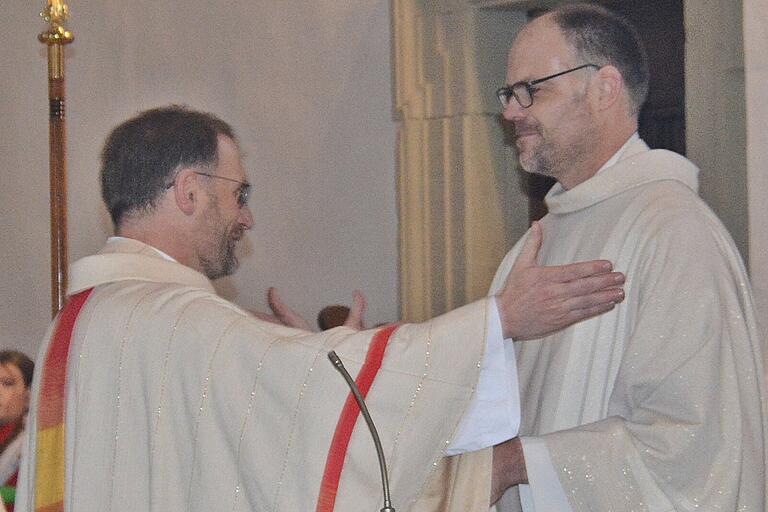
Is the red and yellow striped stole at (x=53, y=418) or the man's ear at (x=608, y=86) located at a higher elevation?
the man's ear at (x=608, y=86)

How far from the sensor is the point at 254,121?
7.56 m

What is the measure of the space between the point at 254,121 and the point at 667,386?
454 centimetres

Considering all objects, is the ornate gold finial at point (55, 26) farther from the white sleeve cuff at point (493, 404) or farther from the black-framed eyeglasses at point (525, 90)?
the white sleeve cuff at point (493, 404)

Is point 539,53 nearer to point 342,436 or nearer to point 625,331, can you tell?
point 625,331

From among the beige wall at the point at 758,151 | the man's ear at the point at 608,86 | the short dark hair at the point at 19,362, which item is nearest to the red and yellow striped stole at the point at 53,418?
the man's ear at the point at 608,86

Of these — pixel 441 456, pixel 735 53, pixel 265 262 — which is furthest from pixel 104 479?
pixel 265 262

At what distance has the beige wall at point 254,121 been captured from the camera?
7227 millimetres

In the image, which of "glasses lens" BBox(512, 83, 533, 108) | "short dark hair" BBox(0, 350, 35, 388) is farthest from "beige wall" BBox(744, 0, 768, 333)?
"short dark hair" BBox(0, 350, 35, 388)

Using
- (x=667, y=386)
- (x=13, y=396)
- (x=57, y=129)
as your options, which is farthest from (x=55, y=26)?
(x=667, y=386)

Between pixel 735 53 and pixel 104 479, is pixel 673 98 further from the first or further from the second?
pixel 104 479

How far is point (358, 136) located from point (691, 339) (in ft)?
14.2

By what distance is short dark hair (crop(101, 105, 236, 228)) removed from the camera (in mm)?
3516

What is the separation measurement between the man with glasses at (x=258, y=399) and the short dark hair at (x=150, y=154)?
0.55 ft

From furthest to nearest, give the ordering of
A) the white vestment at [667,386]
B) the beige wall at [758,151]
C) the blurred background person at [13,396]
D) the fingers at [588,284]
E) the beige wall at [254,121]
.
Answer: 1. the beige wall at [254,121]
2. the blurred background person at [13,396]
3. the beige wall at [758,151]
4. the white vestment at [667,386]
5. the fingers at [588,284]
